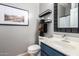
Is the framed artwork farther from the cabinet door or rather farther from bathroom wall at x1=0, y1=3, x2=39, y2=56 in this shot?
the cabinet door

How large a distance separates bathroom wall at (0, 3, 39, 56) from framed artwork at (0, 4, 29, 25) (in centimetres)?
9

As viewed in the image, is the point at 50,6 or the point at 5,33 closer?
the point at 5,33

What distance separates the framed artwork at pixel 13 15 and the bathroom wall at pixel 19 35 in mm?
87

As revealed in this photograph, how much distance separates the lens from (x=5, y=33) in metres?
1.74

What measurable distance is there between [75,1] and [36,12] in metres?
1.27

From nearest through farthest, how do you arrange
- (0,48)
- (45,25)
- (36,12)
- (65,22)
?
(65,22) → (0,48) → (45,25) → (36,12)

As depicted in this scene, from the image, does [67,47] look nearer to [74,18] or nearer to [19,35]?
[74,18]

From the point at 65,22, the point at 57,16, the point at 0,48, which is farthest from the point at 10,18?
the point at 65,22

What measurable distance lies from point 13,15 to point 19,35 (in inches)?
17.4

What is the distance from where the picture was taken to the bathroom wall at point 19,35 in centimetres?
174

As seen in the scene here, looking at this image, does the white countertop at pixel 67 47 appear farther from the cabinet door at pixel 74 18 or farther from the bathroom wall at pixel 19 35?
the bathroom wall at pixel 19 35

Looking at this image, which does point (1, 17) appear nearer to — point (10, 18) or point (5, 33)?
point (10, 18)

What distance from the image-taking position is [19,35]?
78.1 inches

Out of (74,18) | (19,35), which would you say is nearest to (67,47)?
(74,18)
